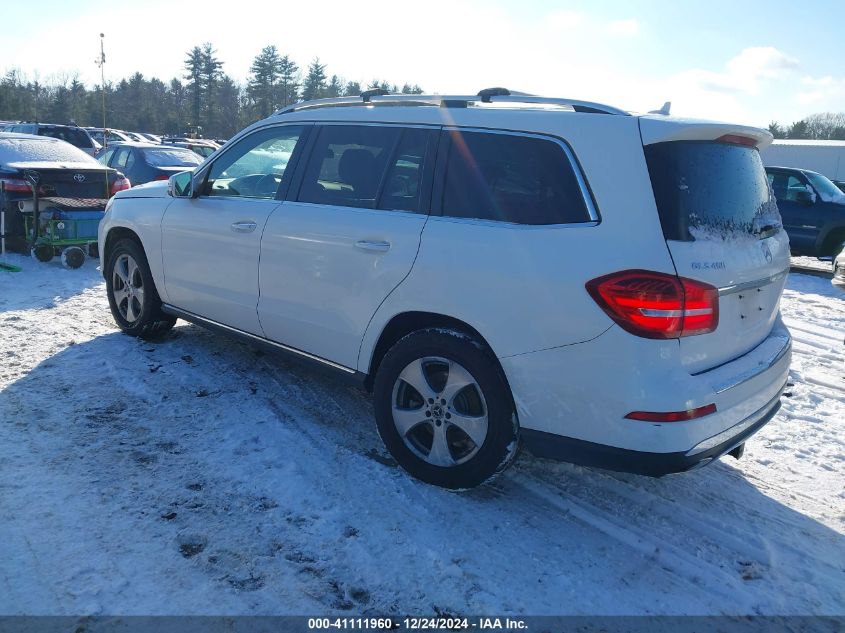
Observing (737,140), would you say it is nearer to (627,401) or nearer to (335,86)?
(627,401)

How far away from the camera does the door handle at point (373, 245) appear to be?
3.58 m

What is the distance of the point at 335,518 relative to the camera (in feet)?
10.5

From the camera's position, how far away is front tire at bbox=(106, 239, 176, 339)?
18.1ft

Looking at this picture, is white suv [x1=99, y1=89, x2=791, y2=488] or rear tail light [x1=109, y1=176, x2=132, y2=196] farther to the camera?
rear tail light [x1=109, y1=176, x2=132, y2=196]

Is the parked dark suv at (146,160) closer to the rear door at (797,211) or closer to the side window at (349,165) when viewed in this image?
the side window at (349,165)

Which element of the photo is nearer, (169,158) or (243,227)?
(243,227)

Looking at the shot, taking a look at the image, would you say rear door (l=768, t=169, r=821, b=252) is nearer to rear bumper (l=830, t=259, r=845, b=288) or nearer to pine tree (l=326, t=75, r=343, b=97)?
rear bumper (l=830, t=259, r=845, b=288)

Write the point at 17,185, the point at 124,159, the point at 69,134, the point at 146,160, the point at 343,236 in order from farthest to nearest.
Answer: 1. the point at 69,134
2. the point at 124,159
3. the point at 146,160
4. the point at 17,185
5. the point at 343,236

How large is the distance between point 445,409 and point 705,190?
1636 millimetres

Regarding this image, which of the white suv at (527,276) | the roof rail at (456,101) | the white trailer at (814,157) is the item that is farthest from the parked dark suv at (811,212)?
the white trailer at (814,157)

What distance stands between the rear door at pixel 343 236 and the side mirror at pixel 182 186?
116cm

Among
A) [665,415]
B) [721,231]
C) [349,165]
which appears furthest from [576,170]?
[349,165]

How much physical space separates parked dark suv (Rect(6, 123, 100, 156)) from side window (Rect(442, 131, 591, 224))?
17.6m

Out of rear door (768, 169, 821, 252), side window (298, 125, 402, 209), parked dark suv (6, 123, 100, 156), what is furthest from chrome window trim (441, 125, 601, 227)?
parked dark suv (6, 123, 100, 156)
